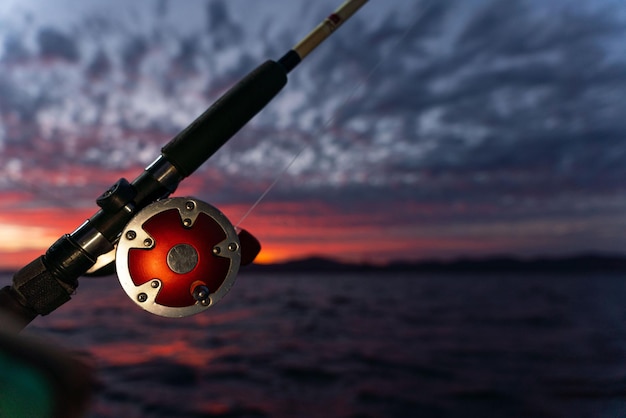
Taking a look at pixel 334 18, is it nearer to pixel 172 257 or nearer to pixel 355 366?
pixel 172 257

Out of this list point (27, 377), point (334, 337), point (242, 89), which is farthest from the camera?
point (334, 337)

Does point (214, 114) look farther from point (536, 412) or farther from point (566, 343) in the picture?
point (566, 343)

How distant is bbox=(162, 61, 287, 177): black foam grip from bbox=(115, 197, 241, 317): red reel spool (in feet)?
0.84

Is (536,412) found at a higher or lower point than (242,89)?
lower

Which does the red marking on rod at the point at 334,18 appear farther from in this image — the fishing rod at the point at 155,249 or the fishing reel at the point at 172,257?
the fishing reel at the point at 172,257

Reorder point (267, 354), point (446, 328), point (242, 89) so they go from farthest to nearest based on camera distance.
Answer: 1. point (446, 328)
2. point (267, 354)
3. point (242, 89)

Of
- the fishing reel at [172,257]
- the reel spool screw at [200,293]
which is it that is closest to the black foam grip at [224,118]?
the fishing reel at [172,257]

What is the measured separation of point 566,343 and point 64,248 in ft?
66.4

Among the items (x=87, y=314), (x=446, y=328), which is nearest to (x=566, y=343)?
(x=446, y=328)

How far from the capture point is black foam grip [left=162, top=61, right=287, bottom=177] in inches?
71.1

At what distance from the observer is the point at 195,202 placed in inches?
63.7

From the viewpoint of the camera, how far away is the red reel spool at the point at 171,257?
1591 millimetres

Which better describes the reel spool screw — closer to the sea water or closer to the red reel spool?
the red reel spool

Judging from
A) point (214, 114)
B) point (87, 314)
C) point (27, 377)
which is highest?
point (87, 314)
